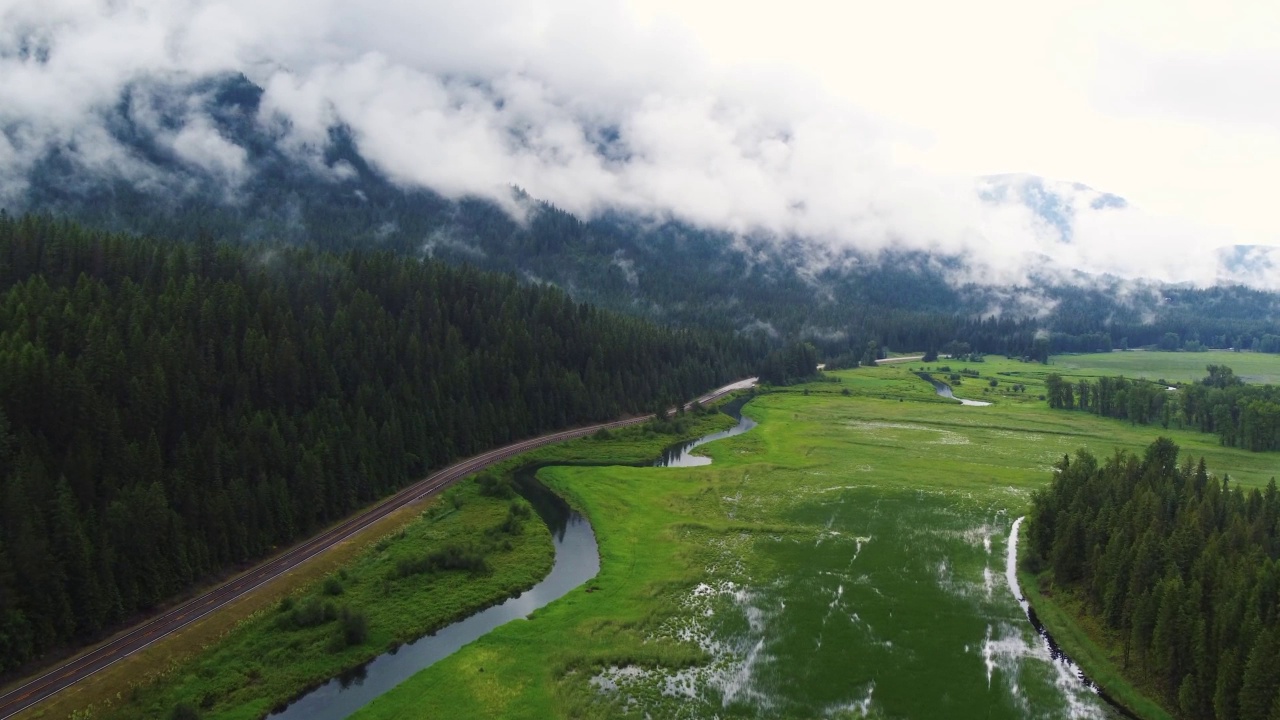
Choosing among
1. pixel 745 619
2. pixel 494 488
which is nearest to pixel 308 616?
pixel 745 619

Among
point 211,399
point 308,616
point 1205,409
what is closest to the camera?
point 308,616

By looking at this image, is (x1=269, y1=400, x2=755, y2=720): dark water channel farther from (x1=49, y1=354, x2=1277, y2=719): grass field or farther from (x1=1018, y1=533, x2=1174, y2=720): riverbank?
(x1=1018, y1=533, x2=1174, y2=720): riverbank

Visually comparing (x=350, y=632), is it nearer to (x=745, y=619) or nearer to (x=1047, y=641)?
(x=745, y=619)

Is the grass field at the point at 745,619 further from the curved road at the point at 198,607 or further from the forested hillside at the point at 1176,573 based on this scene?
the curved road at the point at 198,607

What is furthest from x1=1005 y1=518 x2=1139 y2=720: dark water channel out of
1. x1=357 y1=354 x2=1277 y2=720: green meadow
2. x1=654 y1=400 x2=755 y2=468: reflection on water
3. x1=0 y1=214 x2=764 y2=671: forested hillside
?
x1=0 y1=214 x2=764 y2=671: forested hillside

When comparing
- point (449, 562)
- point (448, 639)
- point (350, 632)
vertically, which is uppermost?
point (449, 562)

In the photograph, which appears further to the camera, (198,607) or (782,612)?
(782,612)

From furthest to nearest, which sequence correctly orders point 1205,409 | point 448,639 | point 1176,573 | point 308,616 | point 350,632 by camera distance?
point 1205,409 < point 448,639 < point 308,616 < point 350,632 < point 1176,573
